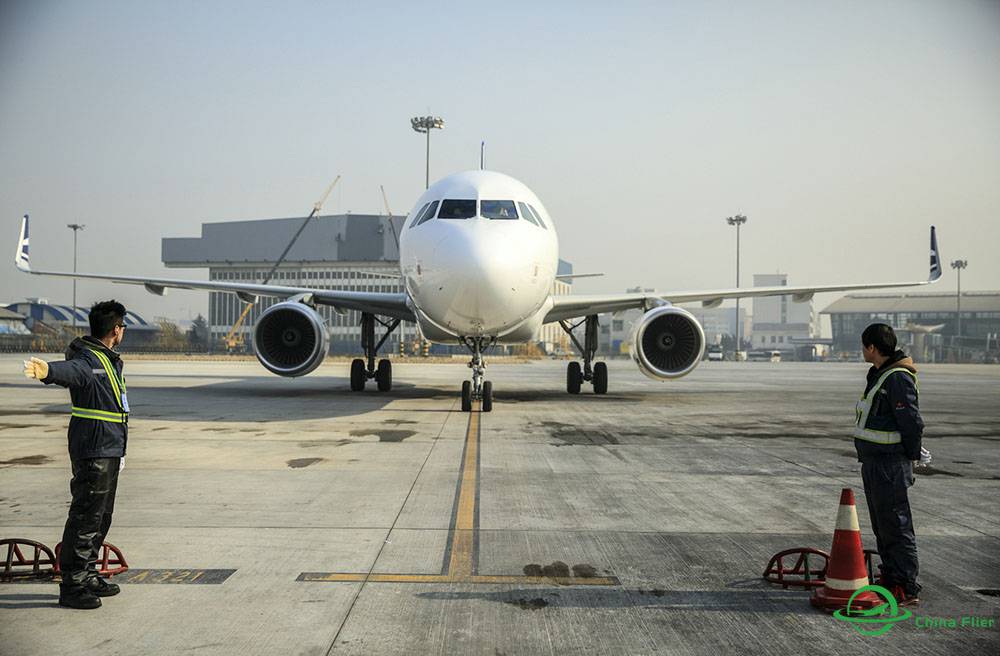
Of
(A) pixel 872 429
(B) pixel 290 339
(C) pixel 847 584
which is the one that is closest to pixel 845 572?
(C) pixel 847 584

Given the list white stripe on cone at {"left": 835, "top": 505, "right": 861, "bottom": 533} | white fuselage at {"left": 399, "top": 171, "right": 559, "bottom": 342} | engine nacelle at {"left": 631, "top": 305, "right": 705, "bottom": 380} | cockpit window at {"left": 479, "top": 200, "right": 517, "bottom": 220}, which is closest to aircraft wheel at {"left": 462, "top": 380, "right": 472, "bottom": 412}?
white fuselage at {"left": 399, "top": 171, "right": 559, "bottom": 342}

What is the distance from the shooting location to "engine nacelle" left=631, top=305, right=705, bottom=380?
1614 centimetres

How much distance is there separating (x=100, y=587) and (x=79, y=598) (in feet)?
0.49

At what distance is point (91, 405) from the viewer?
4.37 metres

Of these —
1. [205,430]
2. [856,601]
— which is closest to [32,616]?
[856,601]

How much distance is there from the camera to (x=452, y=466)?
8.47 m

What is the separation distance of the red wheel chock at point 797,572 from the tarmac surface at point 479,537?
8 cm

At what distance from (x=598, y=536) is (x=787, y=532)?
1.37 m

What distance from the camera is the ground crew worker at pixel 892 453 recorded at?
14.0ft

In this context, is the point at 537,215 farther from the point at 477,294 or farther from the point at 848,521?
the point at 848,521

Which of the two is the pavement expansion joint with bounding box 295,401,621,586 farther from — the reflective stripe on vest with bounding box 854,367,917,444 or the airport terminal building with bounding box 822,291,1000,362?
the airport terminal building with bounding box 822,291,1000,362

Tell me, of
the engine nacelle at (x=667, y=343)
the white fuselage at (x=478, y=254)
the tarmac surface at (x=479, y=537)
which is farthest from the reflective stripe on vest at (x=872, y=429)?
the engine nacelle at (x=667, y=343)

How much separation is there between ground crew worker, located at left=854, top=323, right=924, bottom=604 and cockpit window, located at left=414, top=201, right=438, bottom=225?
9.82 m

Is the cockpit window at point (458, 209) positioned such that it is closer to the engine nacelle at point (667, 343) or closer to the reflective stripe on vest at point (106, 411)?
the engine nacelle at point (667, 343)
